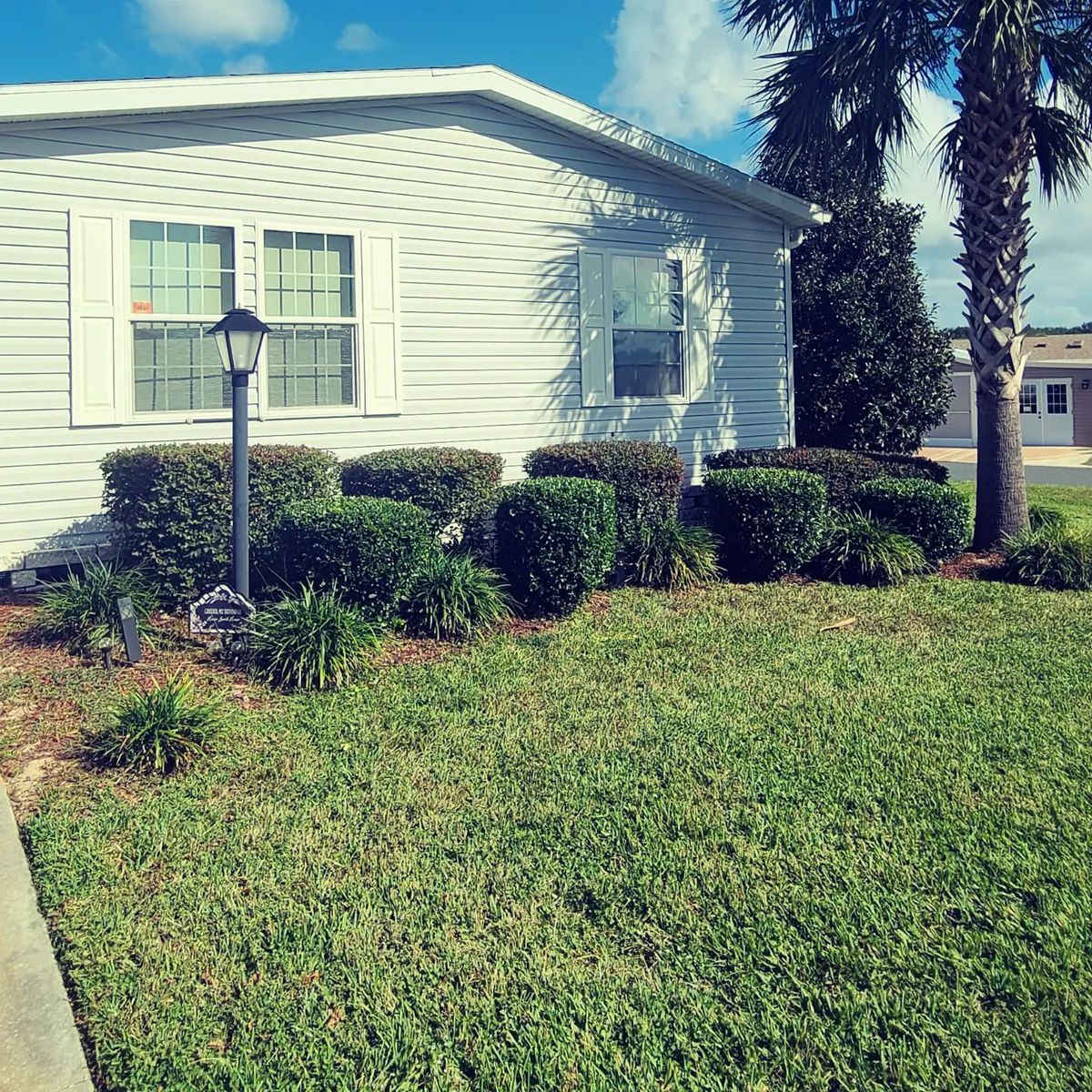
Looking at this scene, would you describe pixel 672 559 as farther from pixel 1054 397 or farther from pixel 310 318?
pixel 1054 397

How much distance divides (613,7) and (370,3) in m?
2.96

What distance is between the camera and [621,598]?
7426 millimetres

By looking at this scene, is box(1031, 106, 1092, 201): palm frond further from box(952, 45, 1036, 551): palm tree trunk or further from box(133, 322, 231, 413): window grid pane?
box(133, 322, 231, 413): window grid pane

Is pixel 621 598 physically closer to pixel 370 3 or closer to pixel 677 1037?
pixel 677 1037

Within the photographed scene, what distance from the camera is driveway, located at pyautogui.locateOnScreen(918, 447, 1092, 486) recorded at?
1992cm

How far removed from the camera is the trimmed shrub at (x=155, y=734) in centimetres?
421

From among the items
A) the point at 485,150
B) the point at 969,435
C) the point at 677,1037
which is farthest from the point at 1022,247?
the point at 969,435

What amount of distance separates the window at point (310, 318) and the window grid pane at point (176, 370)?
1.50 ft

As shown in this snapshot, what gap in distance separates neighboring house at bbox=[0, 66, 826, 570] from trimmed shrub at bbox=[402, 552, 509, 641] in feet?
7.42

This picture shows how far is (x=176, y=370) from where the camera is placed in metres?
7.43

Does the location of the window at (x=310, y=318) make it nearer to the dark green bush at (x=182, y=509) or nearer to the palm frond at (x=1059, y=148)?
the dark green bush at (x=182, y=509)

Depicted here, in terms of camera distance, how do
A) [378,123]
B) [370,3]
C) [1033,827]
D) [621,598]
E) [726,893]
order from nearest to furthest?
[726,893] < [1033,827] < [621,598] < [378,123] < [370,3]

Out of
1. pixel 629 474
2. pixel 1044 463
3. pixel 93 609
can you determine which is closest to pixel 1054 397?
pixel 1044 463

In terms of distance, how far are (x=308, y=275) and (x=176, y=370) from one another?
1.44m
